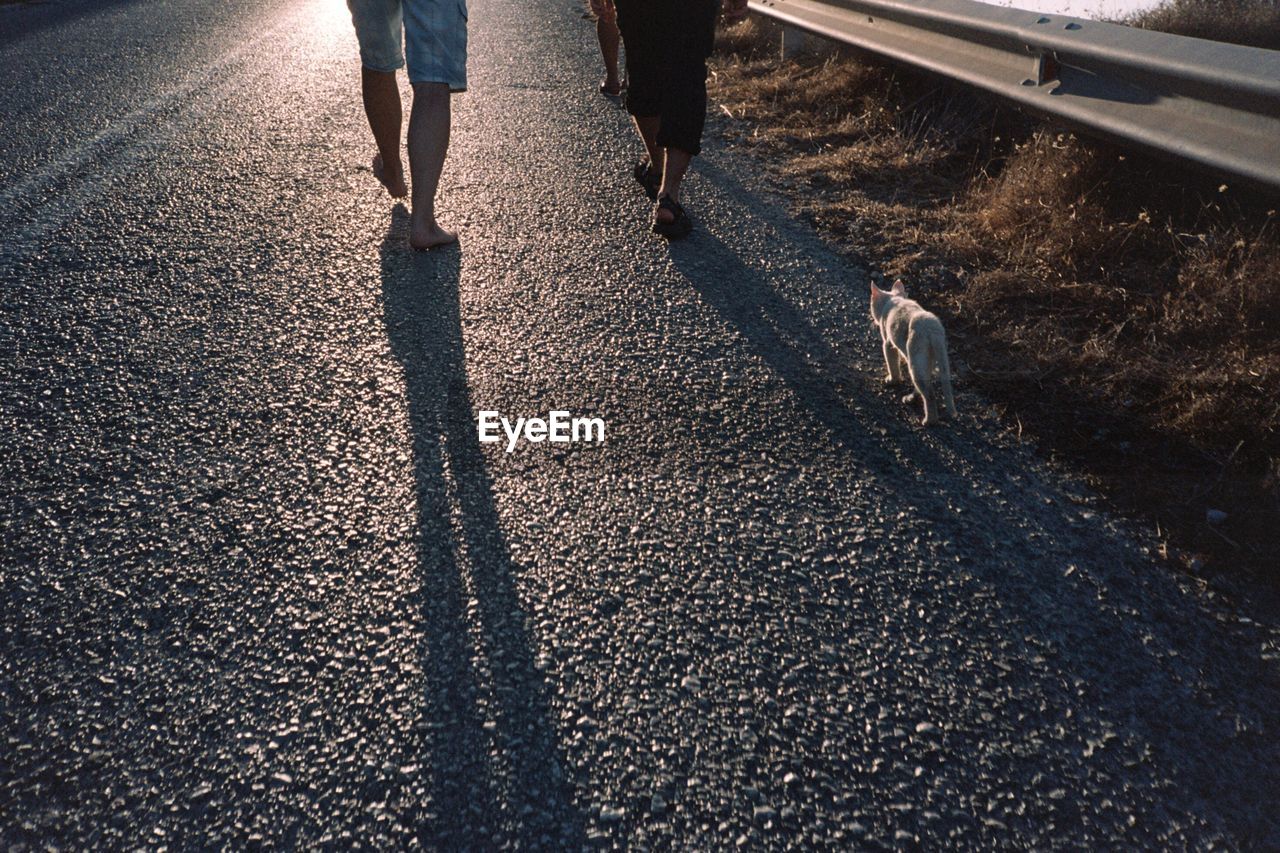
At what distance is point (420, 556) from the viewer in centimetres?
213

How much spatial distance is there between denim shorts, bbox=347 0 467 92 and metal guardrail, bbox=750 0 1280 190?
7.71 ft

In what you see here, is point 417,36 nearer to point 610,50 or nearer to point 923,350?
point 923,350

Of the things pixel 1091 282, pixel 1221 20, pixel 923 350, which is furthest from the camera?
pixel 1221 20

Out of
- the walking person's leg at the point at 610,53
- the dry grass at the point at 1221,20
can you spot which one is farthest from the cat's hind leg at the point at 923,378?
the dry grass at the point at 1221,20

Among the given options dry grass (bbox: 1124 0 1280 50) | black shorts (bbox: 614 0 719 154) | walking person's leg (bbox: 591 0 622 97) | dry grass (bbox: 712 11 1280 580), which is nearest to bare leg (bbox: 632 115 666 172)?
black shorts (bbox: 614 0 719 154)

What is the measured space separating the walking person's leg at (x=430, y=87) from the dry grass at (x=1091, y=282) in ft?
5.35

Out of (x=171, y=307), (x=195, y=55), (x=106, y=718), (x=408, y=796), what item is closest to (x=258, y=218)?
(x=171, y=307)

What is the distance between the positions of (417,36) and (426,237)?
31.6 inches

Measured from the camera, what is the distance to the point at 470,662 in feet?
5.99

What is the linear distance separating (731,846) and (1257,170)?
8.62 ft

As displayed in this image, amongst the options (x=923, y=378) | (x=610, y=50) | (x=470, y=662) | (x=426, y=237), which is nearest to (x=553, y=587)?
(x=470, y=662)

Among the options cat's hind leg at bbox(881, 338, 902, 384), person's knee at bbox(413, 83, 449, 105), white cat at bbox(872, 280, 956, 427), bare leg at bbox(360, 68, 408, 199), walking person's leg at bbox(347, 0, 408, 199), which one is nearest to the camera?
white cat at bbox(872, 280, 956, 427)

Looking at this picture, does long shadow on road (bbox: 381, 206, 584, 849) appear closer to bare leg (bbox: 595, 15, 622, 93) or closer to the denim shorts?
the denim shorts

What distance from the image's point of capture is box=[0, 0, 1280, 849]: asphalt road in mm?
1559
